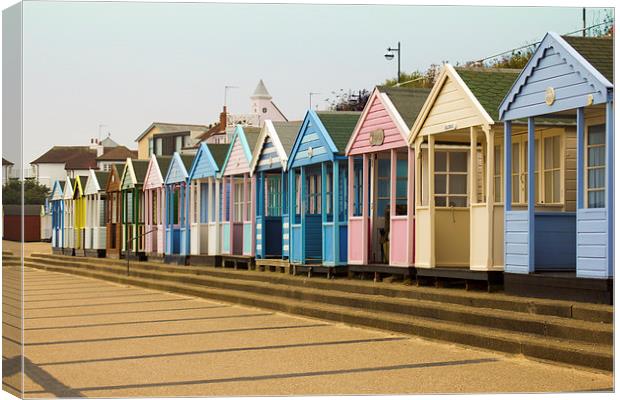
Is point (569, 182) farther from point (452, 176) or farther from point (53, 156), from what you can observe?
point (53, 156)

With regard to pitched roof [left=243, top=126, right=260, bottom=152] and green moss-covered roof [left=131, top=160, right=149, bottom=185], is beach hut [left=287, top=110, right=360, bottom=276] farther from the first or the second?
green moss-covered roof [left=131, top=160, right=149, bottom=185]

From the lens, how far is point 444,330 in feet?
42.5

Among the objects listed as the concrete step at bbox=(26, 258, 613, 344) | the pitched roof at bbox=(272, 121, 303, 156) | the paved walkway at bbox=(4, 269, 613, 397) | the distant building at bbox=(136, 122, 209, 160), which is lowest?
the paved walkway at bbox=(4, 269, 613, 397)

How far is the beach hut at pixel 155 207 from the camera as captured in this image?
31547mm

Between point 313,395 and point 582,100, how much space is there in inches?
176

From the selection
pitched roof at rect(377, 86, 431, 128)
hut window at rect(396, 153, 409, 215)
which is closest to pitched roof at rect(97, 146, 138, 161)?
hut window at rect(396, 153, 409, 215)

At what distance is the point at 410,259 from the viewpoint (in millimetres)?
16938

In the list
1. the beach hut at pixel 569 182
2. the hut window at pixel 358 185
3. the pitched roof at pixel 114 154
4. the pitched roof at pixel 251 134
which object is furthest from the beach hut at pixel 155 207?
the beach hut at pixel 569 182

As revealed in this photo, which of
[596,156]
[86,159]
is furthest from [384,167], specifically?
[86,159]

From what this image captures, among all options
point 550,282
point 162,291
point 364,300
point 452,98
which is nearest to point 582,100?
point 550,282

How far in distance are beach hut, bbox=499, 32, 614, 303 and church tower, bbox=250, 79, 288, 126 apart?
517 cm

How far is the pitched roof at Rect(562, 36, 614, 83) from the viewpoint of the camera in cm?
1206

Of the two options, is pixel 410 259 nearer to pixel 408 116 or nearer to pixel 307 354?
pixel 408 116

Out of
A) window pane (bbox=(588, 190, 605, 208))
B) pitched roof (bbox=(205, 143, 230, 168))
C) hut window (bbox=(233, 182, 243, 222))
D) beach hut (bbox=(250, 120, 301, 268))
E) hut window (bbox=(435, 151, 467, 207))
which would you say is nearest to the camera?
window pane (bbox=(588, 190, 605, 208))
